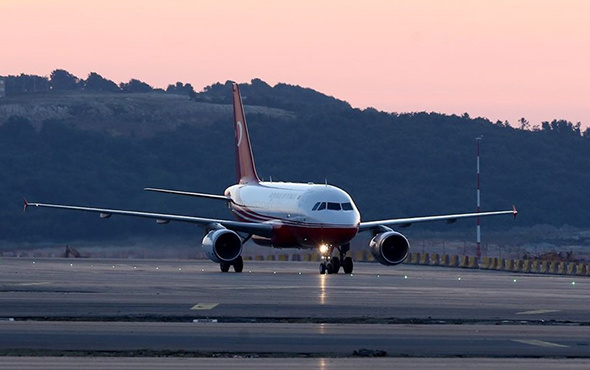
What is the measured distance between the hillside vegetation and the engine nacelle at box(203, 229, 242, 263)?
72922 mm

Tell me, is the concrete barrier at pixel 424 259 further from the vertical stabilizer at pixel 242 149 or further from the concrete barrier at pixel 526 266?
the vertical stabilizer at pixel 242 149

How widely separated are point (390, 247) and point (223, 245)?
6.53m

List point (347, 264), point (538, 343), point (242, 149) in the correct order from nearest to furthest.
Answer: point (538, 343) → point (347, 264) → point (242, 149)

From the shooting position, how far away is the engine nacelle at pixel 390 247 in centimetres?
5638

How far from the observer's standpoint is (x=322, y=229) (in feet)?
178

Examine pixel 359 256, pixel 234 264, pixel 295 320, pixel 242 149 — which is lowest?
pixel 295 320

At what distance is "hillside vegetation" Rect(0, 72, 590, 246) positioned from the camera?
15212cm

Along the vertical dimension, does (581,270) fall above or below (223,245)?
below

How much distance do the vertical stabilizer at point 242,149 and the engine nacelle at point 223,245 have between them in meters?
12.1

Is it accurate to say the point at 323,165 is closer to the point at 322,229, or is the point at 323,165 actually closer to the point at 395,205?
the point at 395,205

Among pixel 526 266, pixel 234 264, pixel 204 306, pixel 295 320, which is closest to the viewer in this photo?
pixel 295 320

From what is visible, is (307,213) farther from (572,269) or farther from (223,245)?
(572,269)

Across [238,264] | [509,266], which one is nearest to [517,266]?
[509,266]

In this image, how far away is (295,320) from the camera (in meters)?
25.6
